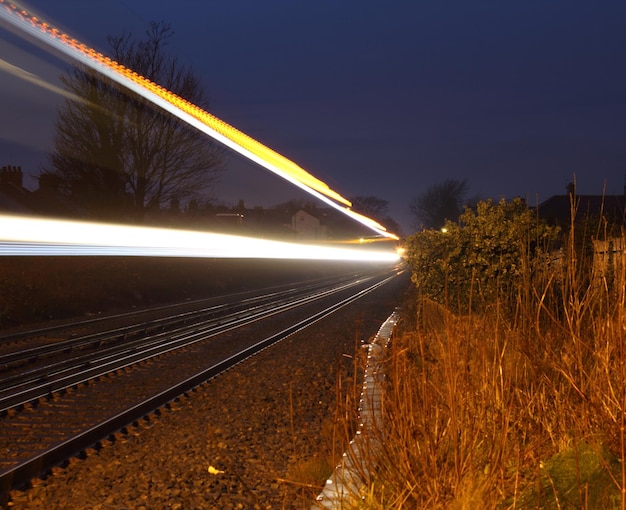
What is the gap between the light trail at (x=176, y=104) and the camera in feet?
58.2

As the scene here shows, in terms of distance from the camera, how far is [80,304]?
25.2 m

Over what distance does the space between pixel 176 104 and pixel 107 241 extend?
21.4ft

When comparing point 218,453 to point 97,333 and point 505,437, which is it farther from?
point 97,333

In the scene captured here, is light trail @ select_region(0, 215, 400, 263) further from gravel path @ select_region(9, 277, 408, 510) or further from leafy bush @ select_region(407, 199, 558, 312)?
leafy bush @ select_region(407, 199, 558, 312)

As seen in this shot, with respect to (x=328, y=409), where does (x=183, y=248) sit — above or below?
above

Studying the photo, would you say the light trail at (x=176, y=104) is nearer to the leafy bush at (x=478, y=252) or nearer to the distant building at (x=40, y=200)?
the distant building at (x=40, y=200)

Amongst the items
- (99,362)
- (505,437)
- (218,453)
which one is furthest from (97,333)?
(505,437)

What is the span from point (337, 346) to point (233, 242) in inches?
642

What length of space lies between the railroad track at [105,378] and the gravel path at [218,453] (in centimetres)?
26

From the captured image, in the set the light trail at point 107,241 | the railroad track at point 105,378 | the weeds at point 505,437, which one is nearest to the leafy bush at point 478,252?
the railroad track at point 105,378

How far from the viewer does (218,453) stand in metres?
7.00

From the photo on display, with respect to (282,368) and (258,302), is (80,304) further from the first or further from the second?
(282,368)

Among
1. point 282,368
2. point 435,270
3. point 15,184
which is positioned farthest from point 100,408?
point 15,184

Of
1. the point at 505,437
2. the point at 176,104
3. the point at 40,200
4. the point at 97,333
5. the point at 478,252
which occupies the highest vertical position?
the point at 176,104
